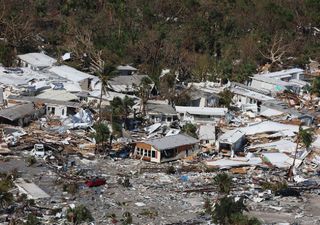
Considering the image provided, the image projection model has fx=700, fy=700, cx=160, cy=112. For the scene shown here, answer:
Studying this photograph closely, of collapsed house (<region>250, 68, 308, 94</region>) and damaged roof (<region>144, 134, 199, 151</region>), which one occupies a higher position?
collapsed house (<region>250, 68, 308, 94</region>)

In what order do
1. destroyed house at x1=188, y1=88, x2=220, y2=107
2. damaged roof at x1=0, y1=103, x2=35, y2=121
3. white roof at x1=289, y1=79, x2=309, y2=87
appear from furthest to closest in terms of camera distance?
white roof at x1=289, y1=79, x2=309, y2=87
destroyed house at x1=188, y1=88, x2=220, y2=107
damaged roof at x1=0, y1=103, x2=35, y2=121

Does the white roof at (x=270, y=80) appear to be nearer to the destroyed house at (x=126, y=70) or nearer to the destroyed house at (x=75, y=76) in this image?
the destroyed house at (x=126, y=70)

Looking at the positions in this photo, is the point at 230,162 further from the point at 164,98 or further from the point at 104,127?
the point at 164,98

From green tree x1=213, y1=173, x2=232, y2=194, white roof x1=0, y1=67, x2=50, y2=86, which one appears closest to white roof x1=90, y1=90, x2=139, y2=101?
white roof x1=0, y1=67, x2=50, y2=86

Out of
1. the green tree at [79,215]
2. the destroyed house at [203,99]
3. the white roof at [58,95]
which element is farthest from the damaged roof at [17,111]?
the green tree at [79,215]

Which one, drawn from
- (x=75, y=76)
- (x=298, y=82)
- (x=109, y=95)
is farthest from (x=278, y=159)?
(x=298, y=82)

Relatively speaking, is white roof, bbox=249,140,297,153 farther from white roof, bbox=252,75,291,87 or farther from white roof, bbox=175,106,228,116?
white roof, bbox=252,75,291,87

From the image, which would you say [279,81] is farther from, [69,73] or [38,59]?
[38,59]
